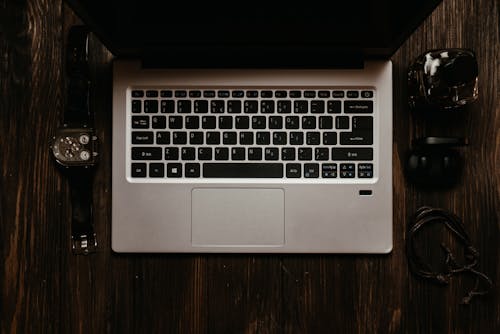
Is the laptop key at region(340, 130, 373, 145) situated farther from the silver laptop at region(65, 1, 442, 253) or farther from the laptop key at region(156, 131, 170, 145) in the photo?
the laptop key at region(156, 131, 170, 145)

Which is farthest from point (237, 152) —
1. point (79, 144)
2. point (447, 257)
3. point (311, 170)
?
point (447, 257)

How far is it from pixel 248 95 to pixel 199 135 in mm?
110

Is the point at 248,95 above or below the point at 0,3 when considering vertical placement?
below

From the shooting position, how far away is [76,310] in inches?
26.5

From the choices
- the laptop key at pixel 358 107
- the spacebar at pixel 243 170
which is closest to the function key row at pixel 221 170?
the spacebar at pixel 243 170

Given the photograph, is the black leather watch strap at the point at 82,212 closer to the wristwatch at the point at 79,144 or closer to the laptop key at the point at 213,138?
the wristwatch at the point at 79,144

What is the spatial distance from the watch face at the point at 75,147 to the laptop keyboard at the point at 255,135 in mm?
71

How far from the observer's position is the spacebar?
0.66 metres

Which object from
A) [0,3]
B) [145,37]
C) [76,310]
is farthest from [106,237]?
[0,3]

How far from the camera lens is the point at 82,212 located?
671 millimetres

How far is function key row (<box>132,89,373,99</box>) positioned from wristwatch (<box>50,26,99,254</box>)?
100 mm

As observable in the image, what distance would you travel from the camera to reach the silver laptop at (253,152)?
2.15ft

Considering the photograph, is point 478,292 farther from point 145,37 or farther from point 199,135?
point 145,37

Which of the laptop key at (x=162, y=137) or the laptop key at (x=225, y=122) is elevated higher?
the laptop key at (x=225, y=122)
